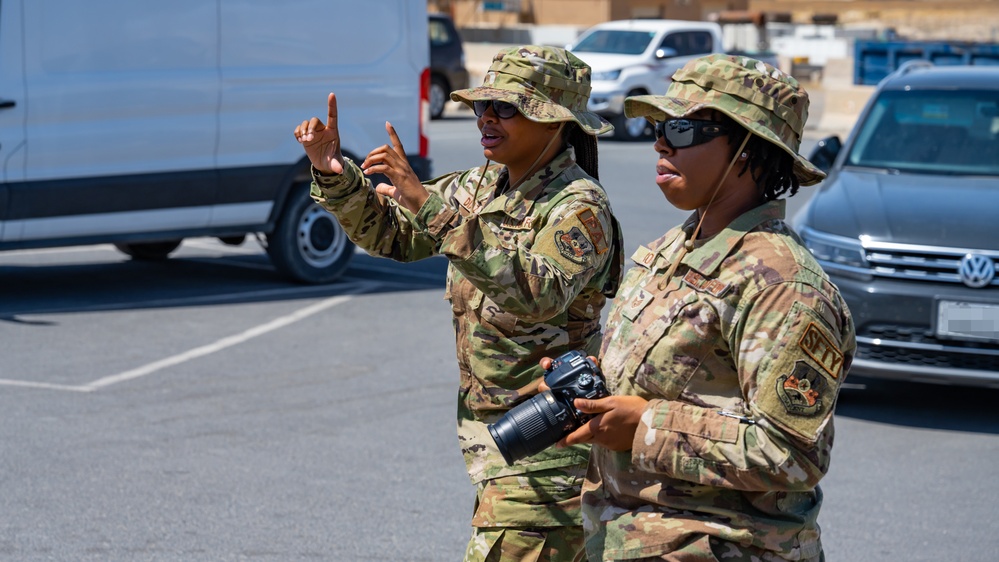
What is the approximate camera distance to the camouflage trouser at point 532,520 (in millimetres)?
3287

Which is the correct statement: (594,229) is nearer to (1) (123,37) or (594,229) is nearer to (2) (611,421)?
(2) (611,421)

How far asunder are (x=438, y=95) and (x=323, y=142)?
70.1 feet

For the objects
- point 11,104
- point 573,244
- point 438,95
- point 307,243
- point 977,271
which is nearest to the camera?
point 573,244

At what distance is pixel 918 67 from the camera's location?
9.19 meters

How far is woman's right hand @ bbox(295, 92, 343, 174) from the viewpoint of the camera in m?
3.25

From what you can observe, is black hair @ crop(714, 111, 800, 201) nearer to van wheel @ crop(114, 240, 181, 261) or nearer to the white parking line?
the white parking line

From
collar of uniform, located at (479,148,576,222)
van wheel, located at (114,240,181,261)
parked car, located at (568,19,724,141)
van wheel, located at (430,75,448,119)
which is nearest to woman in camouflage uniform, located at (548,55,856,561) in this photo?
collar of uniform, located at (479,148,576,222)

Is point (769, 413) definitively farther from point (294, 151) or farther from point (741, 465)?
point (294, 151)

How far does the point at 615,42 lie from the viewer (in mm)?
23156

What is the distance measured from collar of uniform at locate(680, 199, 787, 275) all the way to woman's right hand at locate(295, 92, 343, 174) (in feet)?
3.53

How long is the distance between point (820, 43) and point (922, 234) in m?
38.7

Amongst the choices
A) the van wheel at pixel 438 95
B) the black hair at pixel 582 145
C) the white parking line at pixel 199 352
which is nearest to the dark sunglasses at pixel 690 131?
the black hair at pixel 582 145

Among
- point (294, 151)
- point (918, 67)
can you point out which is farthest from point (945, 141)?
point (294, 151)

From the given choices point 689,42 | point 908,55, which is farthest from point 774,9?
point 908,55
